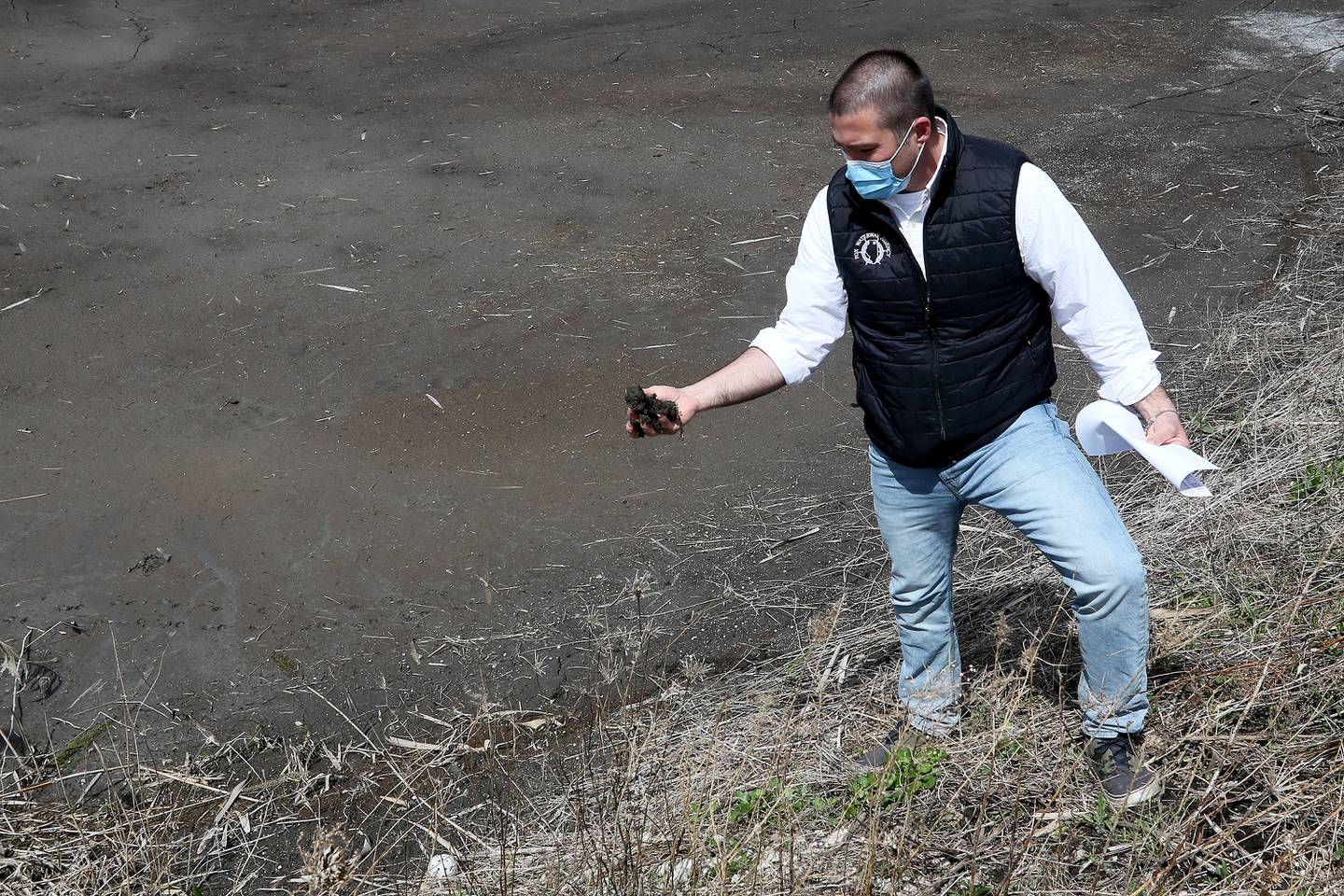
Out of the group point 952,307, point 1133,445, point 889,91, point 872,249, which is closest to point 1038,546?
point 1133,445

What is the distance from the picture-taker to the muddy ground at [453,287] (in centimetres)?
444

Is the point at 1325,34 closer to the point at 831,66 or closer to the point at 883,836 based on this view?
the point at 831,66

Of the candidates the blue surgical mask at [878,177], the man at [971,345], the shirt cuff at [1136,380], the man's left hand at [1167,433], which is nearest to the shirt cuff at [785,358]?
the man at [971,345]

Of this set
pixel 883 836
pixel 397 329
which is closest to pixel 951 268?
pixel 883 836

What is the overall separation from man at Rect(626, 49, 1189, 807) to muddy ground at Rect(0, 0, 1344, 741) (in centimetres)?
136

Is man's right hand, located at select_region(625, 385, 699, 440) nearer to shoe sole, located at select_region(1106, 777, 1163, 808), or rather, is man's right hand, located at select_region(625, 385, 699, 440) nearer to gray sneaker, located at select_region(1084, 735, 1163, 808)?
gray sneaker, located at select_region(1084, 735, 1163, 808)

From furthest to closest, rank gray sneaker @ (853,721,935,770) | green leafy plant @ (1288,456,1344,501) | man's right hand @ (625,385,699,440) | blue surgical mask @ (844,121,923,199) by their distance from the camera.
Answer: green leafy plant @ (1288,456,1344,501)
gray sneaker @ (853,721,935,770)
man's right hand @ (625,385,699,440)
blue surgical mask @ (844,121,923,199)

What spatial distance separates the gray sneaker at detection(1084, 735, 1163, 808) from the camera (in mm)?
3055

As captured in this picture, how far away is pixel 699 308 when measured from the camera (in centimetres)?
638

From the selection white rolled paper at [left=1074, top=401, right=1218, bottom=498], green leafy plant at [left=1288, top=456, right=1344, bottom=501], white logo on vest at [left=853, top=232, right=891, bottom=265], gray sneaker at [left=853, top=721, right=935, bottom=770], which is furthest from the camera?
green leafy plant at [left=1288, top=456, right=1344, bottom=501]

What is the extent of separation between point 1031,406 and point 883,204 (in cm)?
63

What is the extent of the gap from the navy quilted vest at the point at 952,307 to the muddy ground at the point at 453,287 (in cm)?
149

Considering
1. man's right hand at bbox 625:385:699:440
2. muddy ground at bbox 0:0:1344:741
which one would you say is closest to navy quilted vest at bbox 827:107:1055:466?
man's right hand at bbox 625:385:699:440

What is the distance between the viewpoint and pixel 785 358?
3.21 metres
